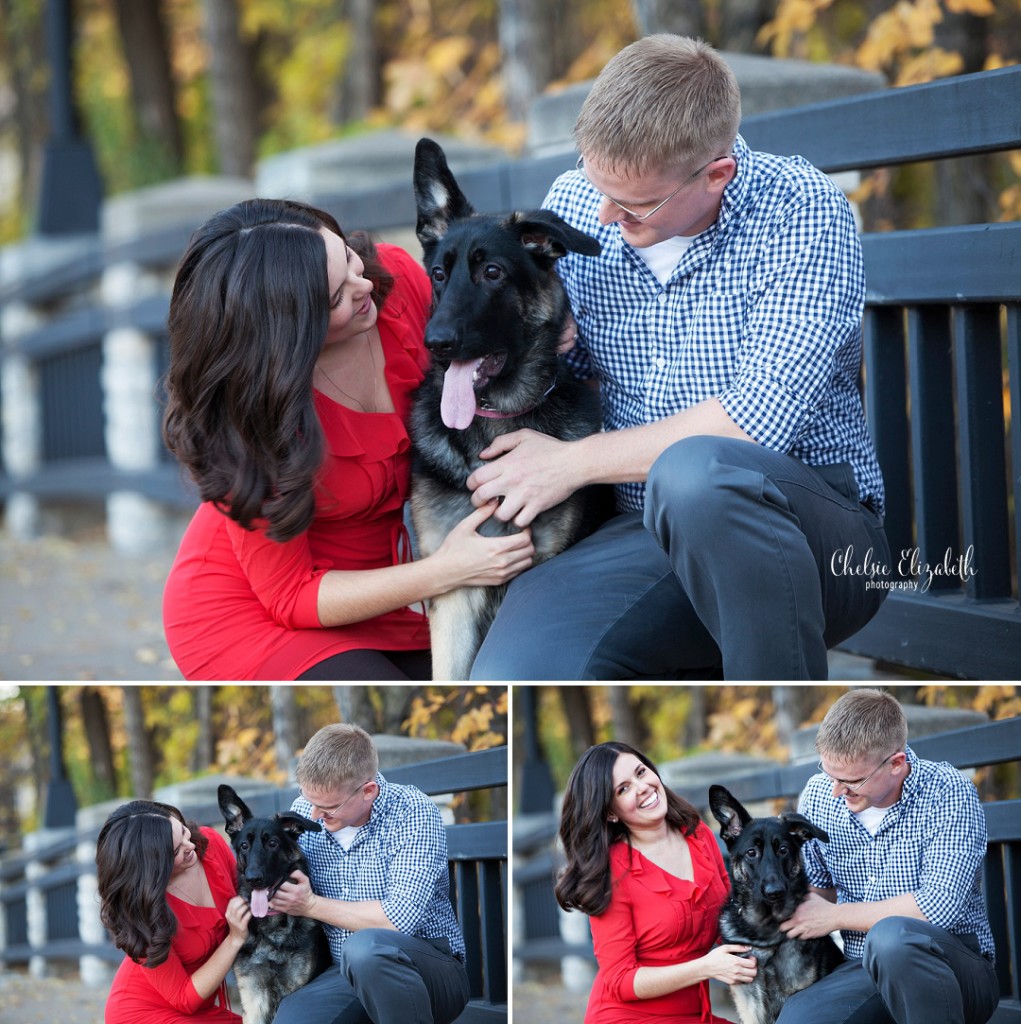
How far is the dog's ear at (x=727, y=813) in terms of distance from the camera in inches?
111

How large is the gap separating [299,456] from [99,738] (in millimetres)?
760

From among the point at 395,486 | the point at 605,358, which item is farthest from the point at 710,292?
the point at 395,486

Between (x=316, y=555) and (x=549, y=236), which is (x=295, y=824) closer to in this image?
(x=316, y=555)

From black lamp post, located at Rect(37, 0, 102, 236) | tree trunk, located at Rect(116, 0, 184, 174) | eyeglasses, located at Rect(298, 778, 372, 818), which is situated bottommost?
eyeglasses, located at Rect(298, 778, 372, 818)

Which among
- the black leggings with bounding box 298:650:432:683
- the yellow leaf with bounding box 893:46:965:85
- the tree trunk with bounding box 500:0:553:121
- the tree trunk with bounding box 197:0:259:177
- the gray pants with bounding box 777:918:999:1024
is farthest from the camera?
the tree trunk with bounding box 197:0:259:177

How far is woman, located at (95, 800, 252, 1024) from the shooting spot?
2.71m

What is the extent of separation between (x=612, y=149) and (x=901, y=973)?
1.77m

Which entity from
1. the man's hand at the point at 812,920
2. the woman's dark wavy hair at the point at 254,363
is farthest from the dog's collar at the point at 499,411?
the man's hand at the point at 812,920

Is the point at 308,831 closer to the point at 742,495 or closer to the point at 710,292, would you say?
the point at 742,495

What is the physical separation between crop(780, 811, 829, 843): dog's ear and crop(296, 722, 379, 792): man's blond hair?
860 millimetres

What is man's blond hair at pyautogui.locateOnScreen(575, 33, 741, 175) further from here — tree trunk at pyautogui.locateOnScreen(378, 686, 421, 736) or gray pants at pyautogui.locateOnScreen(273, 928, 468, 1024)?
gray pants at pyautogui.locateOnScreen(273, 928, 468, 1024)

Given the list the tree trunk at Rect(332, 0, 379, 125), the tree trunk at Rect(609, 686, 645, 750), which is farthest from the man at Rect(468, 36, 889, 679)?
the tree trunk at Rect(332, 0, 379, 125)

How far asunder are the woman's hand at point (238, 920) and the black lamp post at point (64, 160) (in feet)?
28.2

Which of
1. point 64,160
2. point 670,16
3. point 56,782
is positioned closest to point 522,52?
point 670,16
